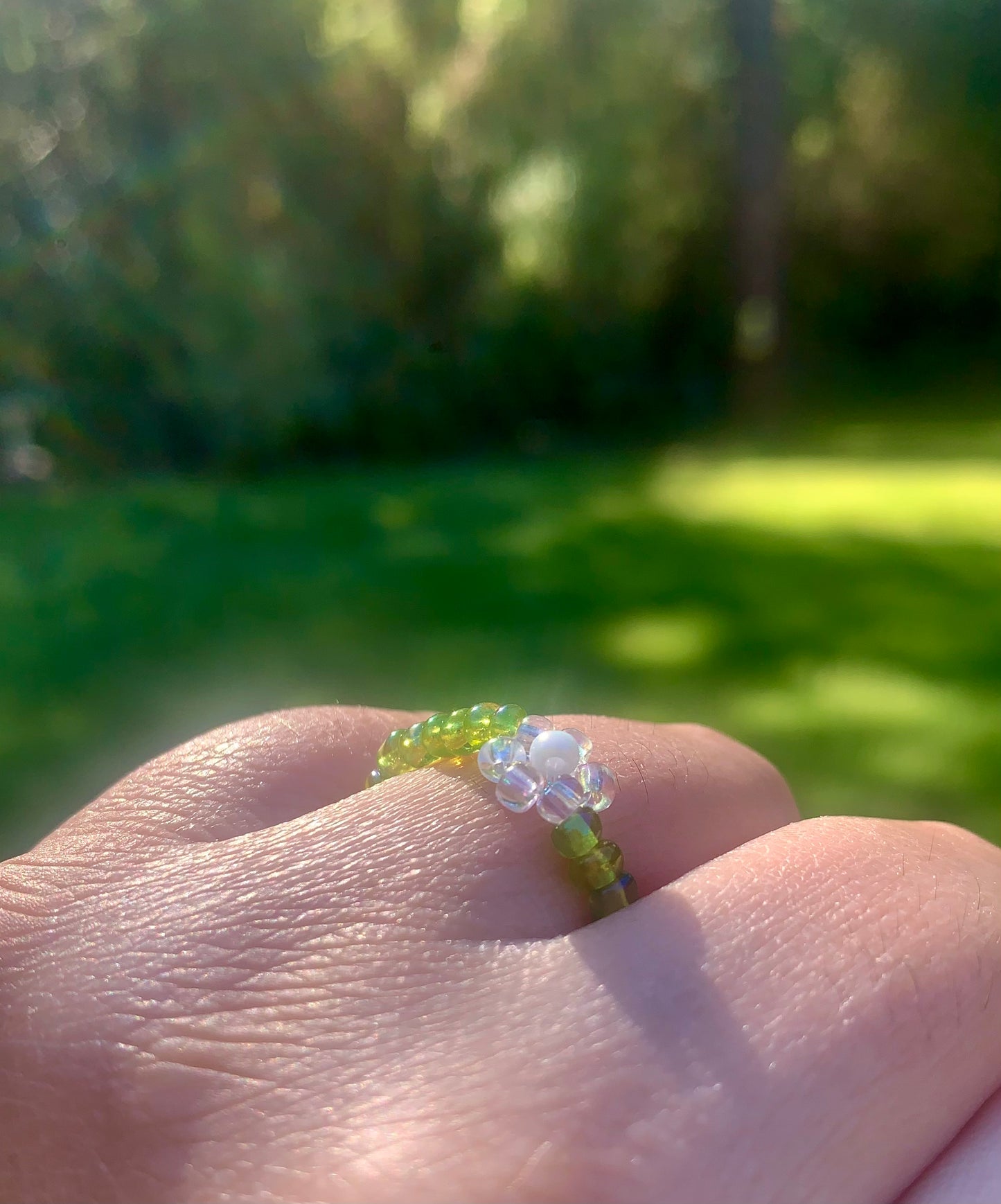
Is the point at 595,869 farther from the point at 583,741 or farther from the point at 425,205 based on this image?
the point at 425,205

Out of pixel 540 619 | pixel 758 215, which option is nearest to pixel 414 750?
A: pixel 540 619

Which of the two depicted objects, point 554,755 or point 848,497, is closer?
point 554,755

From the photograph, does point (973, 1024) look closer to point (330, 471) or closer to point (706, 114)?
point (330, 471)

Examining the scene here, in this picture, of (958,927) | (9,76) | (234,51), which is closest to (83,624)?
(958,927)

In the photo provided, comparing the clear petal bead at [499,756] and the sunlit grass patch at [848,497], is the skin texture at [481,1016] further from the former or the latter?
the sunlit grass patch at [848,497]

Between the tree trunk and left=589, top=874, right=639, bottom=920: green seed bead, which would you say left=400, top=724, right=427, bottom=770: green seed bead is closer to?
left=589, top=874, right=639, bottom=920: green seed bead

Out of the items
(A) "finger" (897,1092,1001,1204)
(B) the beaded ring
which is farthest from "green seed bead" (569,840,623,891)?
(A) "finger" (897,1092,1001,1204)
